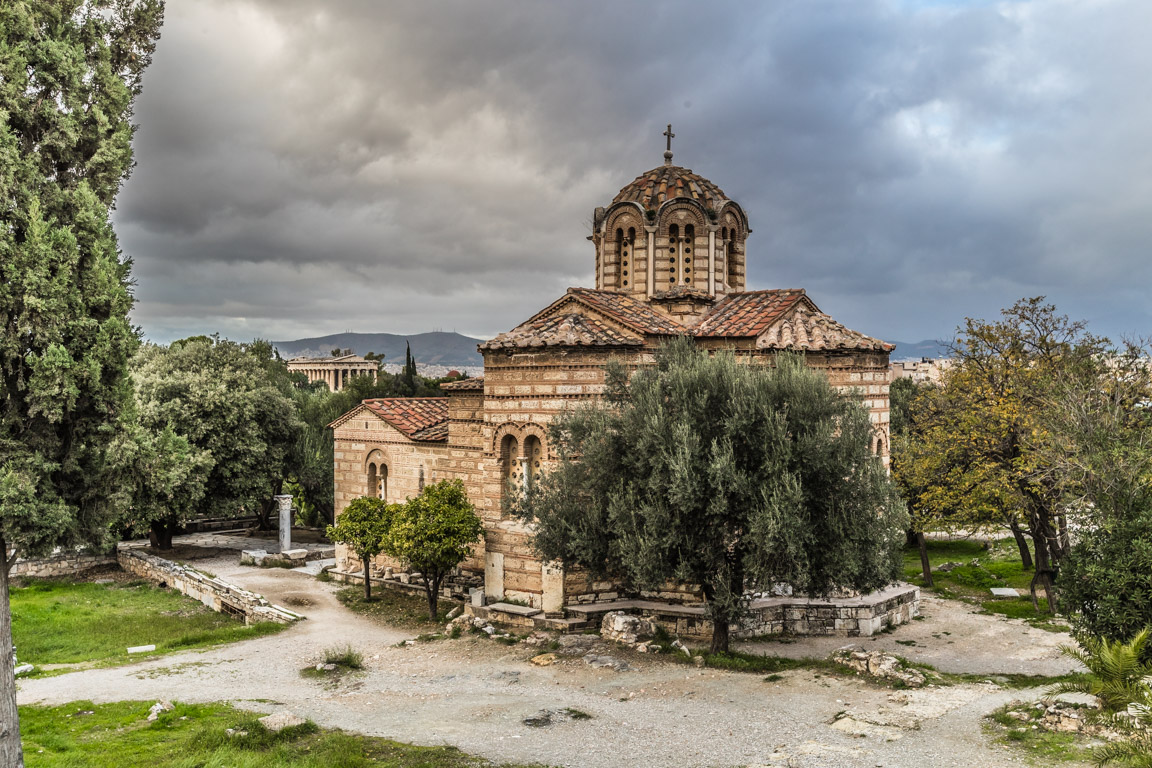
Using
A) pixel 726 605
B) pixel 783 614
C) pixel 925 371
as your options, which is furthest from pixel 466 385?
pixel 925 371

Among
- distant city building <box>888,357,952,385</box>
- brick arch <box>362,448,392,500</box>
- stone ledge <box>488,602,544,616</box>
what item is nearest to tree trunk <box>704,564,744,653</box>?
stone ledge <box>488,602,544,616</box>

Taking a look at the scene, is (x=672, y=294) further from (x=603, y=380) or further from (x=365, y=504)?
(x=365, y=504)

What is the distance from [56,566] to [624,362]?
61.2ft

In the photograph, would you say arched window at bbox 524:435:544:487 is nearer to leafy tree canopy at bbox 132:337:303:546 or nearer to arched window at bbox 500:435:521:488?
arched window at bbox 500:435:521:488

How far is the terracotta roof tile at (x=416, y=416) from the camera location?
2039 cm

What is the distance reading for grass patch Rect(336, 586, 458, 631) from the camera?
1727 cm

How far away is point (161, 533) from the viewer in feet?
87.6

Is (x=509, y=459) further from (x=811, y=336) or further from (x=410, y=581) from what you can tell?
(x=811, y=336)

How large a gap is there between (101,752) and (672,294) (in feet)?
45.3

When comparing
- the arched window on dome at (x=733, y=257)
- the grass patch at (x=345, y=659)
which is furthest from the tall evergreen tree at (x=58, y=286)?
the arched window on dome at (x=733, y=257)

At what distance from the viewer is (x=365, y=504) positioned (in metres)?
18.9

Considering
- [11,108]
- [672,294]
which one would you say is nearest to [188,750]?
[11,108]

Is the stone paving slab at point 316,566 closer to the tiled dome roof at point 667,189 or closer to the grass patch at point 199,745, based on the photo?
the grass patch at point 199,745

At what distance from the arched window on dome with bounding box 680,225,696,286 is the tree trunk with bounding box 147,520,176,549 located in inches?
719
